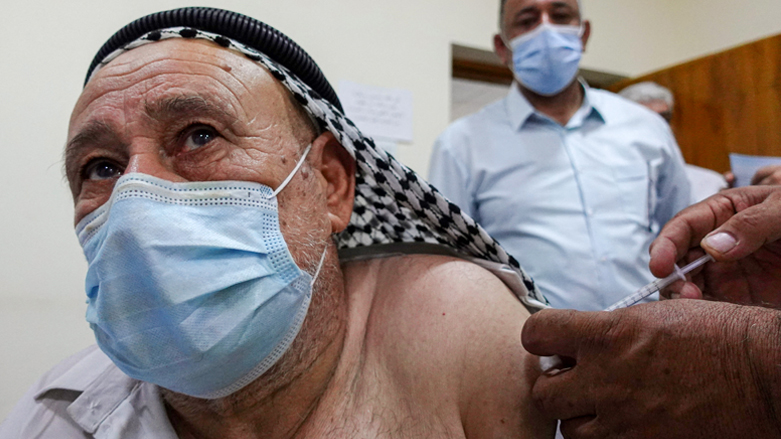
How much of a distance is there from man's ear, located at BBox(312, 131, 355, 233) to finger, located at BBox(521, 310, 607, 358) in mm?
464

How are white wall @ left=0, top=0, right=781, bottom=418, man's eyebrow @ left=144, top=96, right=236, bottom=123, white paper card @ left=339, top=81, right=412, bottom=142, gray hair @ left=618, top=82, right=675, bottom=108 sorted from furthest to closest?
gray hair @ left=618, top=82, right=675, bottom=108
white paper card @ left=339, top=81, right=412, bottom=142
white wall @ left=0, top=0, right=781, bottom=418
man's eyebrow @ left=144, top=96, right=236, bottom=123

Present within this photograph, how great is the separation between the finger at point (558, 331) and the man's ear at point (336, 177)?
0.46 m

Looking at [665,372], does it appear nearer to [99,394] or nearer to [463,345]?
[463,345]

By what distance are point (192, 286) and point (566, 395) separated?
1.92ft

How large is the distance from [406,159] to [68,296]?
148 cm

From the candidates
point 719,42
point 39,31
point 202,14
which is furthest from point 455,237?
point 719,42

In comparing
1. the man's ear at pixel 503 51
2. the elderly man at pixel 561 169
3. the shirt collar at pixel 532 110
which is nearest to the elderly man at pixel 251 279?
the elderly man at pixel 561 169

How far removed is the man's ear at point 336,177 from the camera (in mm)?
1058

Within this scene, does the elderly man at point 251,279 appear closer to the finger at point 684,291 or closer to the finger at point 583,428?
the finger at point 583,428

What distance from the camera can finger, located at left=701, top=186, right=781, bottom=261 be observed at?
A: 0.83m

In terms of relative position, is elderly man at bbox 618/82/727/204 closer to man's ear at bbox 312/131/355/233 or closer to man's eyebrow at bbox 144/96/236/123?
man's ear at bbox 312/131/355/233

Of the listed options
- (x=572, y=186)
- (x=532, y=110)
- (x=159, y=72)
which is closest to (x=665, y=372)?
(x=159, y=72)

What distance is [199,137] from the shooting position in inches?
36.7

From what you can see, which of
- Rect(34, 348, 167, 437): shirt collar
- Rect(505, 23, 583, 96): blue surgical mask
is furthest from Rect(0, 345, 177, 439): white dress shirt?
Rect(505, 23, 583, 96): blue surgical mask
